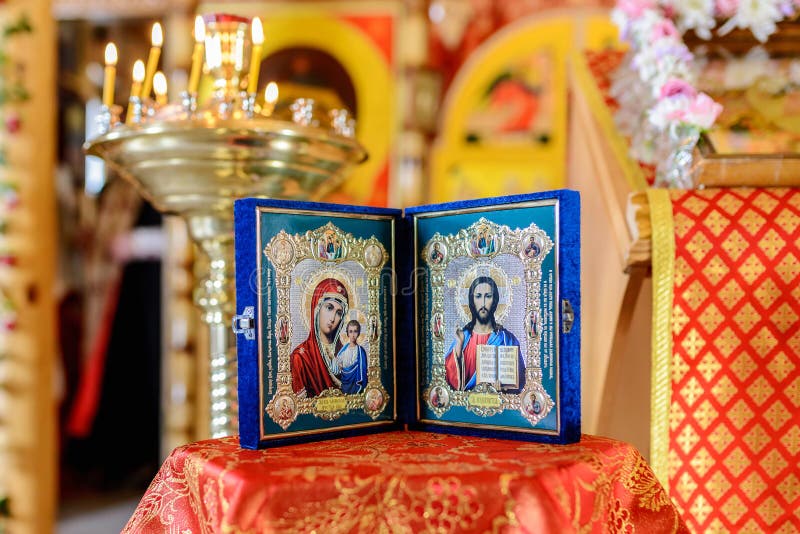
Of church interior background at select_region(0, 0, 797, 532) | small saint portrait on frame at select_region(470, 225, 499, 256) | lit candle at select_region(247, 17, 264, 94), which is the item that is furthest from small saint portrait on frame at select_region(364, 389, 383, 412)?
church interior background at select_region(0, 0, 797, 532)

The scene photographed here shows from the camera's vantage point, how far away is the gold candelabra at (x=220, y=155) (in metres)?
1.25

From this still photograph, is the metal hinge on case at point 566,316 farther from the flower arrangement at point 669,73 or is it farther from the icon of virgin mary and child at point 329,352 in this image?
the flower arrangement at point 669,73

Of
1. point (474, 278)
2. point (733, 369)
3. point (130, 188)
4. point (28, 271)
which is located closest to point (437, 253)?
point (474, 278)

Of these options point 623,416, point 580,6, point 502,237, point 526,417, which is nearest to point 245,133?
point 502,237

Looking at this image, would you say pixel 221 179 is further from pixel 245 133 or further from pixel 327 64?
pixel 327 64

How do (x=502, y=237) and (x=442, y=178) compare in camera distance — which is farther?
(x=442, y=178)

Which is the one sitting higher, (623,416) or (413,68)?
(413,68)

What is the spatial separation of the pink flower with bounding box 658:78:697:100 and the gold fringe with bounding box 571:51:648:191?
0.47ft

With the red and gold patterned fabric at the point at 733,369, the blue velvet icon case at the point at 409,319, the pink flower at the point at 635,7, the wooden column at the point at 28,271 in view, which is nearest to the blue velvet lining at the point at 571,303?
the blue velvet icon case at the point at 409,319

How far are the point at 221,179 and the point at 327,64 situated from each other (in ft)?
7.50

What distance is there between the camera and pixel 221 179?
1312mm

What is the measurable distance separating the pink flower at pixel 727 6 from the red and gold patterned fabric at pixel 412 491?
→ 110 cm

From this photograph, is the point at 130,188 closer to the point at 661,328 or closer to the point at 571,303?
the point at 661,328

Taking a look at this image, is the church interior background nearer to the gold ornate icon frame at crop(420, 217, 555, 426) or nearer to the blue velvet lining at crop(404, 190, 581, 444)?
the gold ornate icon frame at crop(420, 217, 555, 426)
